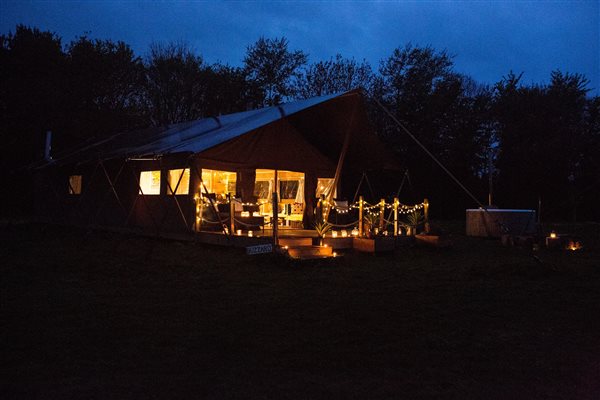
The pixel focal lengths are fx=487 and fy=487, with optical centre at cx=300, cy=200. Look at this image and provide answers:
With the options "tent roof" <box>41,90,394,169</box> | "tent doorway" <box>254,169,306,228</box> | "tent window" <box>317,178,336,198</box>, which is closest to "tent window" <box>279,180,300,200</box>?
"tent doorway" <box>254,169,306,228</box>

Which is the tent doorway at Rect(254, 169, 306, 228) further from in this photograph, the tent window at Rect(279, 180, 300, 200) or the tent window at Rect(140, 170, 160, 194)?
the tent window at Rect(140, 170, 160, 194)

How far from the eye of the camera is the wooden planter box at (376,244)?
9539 mm

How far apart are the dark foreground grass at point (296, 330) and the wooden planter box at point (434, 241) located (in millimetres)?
2441

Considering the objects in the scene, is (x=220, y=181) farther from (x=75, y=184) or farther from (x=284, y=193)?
(x=75, y=184)

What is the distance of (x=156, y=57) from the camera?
24391 mm

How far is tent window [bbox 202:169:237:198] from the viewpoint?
1167 cm

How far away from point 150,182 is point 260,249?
4.68 m

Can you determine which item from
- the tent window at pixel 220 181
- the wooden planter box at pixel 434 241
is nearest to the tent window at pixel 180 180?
the tent window at pixel 220 181

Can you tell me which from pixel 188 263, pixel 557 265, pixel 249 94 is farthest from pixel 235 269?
pixel 249 94

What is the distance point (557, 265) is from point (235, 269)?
550 cm

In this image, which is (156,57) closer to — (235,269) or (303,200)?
(303,200)

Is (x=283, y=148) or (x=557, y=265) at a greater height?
(x=283, y=148)

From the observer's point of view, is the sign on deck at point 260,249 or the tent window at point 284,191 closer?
the sign on deck at point 260,249

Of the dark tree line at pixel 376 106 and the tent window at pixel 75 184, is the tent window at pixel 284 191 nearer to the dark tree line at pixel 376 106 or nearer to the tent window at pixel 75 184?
the tent window at pixel 75 184
